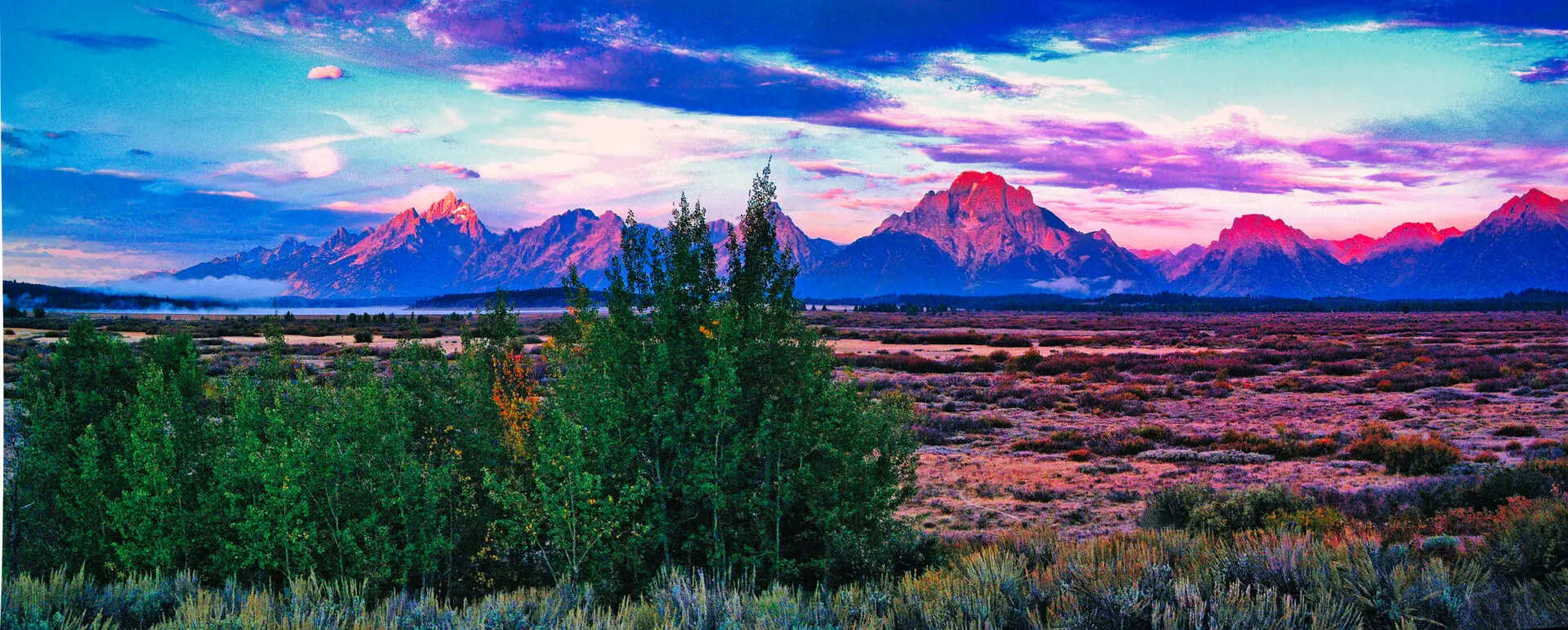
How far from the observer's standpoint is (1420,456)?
15742 millimetres

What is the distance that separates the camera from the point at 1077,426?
2402 centimetres

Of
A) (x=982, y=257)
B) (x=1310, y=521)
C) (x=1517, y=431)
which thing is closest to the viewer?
(x=1310, y=521)

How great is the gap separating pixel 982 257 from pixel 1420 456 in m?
14.3

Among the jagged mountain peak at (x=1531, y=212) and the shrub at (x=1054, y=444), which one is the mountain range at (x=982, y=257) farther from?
the shrub at (x=1054, y=444)

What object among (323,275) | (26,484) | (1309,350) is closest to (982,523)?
(26,484)

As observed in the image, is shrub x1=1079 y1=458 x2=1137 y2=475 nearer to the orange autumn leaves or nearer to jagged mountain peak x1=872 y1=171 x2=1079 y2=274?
jagged mountain peak x1=872 y1=171 x2=1079 y2=274

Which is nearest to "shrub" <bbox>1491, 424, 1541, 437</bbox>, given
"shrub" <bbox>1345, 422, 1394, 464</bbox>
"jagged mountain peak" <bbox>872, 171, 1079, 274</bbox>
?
"shrub" <bbox>1345, 422, 1394, 464</bbox>

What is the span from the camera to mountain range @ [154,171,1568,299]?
575 inches

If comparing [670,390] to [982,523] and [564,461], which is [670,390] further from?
[982,523]

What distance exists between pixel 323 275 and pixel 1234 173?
19.9 meters

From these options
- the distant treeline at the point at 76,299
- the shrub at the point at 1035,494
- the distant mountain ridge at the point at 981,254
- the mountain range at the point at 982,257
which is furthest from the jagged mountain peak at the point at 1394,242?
the distant treeline at the point at 76,299

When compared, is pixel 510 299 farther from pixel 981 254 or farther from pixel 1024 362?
pixel 1024 362

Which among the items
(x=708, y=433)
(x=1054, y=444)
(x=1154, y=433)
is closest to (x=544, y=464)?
(x=708, y=433)

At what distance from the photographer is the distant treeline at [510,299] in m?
11.5
